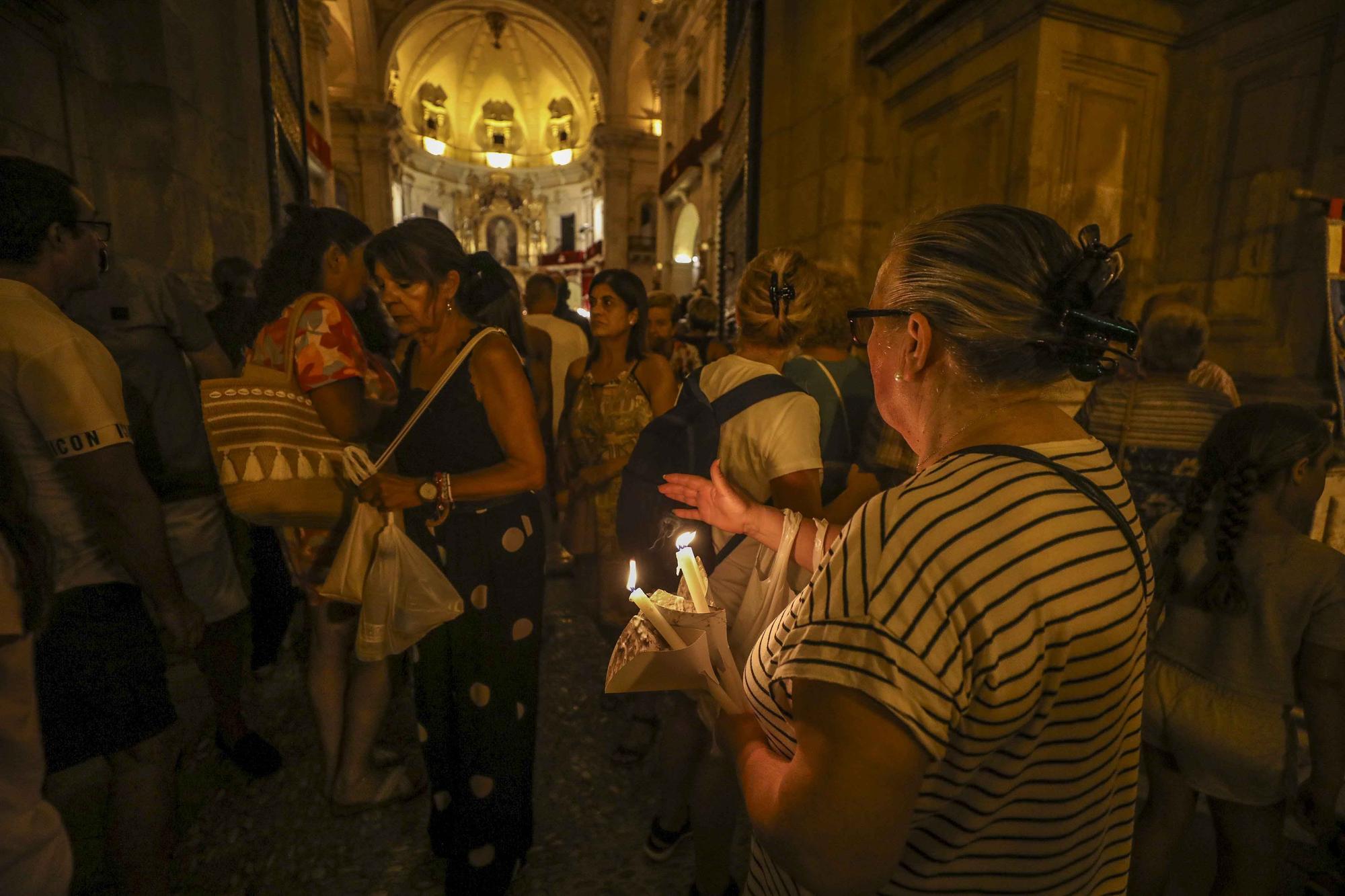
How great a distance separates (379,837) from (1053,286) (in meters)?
2.62

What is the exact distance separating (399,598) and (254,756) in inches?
58.2

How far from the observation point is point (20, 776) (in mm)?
1021

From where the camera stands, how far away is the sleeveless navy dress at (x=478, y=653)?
1.86 meters

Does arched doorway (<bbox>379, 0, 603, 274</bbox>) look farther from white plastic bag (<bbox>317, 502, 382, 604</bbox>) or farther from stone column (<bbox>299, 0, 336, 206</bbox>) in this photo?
white plastic bag (<bbox>317, 502, 382, 604</bbox>)

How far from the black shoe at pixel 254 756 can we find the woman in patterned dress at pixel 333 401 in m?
0.38

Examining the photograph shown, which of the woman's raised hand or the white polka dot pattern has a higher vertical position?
the woman's raised hand

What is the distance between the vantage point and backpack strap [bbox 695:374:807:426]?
172 cm

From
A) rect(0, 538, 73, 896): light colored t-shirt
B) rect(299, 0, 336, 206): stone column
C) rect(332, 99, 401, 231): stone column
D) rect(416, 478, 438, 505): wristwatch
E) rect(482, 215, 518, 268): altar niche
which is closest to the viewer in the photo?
rect(0, 538, 73, 896): light colored t-shirt

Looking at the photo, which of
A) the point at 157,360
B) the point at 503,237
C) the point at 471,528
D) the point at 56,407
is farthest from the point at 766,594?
the point at 503,237

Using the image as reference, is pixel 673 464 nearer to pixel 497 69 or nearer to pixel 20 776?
pixel 20 776

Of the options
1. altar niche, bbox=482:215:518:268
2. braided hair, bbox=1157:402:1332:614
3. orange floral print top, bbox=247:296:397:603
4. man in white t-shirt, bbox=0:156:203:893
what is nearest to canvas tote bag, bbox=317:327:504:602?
orange floral print top, bbox=247:296:397:603

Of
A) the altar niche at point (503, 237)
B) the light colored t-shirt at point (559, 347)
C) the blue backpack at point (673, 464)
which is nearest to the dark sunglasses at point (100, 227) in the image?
the blue backpack at point (673, 464)

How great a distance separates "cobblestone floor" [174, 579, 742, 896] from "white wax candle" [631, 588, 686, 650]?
1.56 meters

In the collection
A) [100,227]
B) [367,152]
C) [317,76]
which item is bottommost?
[100,227]
